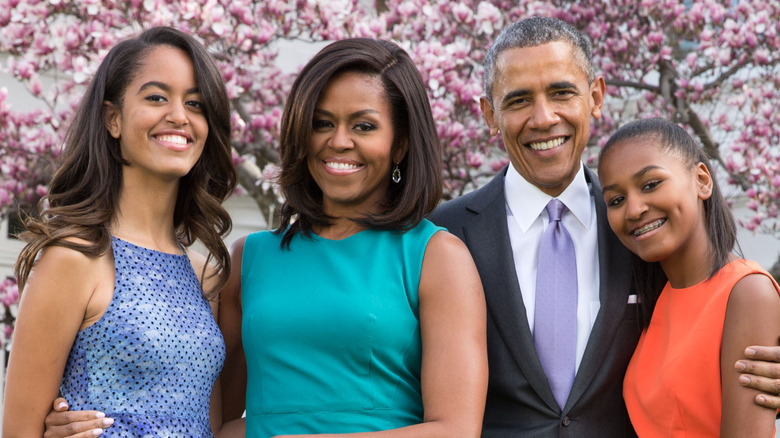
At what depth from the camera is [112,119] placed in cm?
296

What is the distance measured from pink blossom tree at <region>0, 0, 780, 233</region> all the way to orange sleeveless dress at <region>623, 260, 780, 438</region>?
2.55 m

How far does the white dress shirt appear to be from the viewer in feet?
10.5

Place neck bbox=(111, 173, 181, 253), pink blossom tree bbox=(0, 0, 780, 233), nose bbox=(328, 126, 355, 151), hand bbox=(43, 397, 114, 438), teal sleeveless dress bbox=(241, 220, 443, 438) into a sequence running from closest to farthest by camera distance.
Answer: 1. hand bbox=(43, 397, 114, 438)
2. teal sleeveless dress bbox=(241, 220, 443, 438)
3. nose bbox=(328, 126, 355, 151)
4. neck bbox=(111, 173, 181, 253)
5. pink blossom tree bbox=(0, 0, 780, 233)

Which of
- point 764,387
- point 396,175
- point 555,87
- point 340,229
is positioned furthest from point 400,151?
point 764,387

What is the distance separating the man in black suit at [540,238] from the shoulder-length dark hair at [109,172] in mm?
809

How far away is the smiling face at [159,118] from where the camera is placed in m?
2.90

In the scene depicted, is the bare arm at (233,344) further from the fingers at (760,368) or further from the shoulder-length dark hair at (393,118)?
the fingers at (760,368)

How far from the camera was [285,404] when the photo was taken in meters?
2.81

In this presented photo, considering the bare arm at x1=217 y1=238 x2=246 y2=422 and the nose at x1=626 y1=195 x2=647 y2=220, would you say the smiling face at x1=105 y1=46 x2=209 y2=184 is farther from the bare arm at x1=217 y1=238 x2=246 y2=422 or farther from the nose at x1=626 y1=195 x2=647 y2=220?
the nose at x1=626 y1=195 x2=647 y2=220

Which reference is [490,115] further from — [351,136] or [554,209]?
[351,136]

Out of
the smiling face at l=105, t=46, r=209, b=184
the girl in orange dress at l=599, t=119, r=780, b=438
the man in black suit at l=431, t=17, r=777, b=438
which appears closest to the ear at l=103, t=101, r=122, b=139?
the smiling face at l=105, t=46, r=209, b=184

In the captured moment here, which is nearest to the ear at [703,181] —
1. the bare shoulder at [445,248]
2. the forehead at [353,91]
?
the bare shoulder at [445,248]

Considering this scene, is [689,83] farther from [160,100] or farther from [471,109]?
[160,100]

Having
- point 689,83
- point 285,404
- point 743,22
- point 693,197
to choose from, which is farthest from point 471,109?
point 285,404
